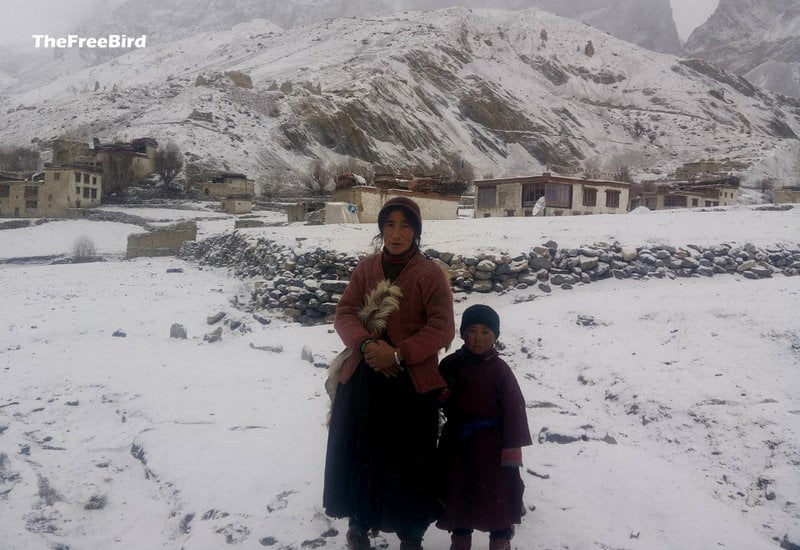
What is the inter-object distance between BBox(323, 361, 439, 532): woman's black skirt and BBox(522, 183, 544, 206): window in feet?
80.0

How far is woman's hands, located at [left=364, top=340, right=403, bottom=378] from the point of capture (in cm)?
281

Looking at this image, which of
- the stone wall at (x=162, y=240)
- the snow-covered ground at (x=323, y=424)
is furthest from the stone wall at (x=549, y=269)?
the stone wall at (x=162, y=240)

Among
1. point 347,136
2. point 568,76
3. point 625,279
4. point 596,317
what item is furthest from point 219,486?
point 568,76

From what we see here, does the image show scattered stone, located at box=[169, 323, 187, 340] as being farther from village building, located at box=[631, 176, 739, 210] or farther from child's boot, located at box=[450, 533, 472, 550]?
village building, located at box=[631, 176, 739, 210]

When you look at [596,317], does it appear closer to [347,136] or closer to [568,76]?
[347,136]

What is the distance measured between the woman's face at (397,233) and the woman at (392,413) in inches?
5.3

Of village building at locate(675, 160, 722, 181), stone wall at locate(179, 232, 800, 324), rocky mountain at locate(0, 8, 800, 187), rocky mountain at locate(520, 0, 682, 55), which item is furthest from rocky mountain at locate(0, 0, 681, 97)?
stone wall at locate(179, 232, 800, 324)

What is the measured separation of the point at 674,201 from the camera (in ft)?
132

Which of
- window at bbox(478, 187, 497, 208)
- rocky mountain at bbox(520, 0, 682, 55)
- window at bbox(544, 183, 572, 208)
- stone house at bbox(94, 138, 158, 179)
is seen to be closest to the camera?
window at bbox(544, 183, 572, 208)

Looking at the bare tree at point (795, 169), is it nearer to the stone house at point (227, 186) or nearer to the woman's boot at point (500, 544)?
the stone house at point (227, 186)

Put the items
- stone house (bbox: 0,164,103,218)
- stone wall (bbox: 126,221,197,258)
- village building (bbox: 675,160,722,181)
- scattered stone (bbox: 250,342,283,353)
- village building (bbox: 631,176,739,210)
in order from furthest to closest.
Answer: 1. village building (bbox: 675,160,722,181)
2. village building (bbox: 631,176,739,210)
3. stone house (bbox: 0,164,103,218)
4. stone wall (bbox: 126,221,197,258)
5. scattered stone (bbox: 250,342,283,353)

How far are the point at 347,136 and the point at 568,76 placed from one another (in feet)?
189

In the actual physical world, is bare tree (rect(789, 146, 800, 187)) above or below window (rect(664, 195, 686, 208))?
above

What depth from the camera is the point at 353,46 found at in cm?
9025
